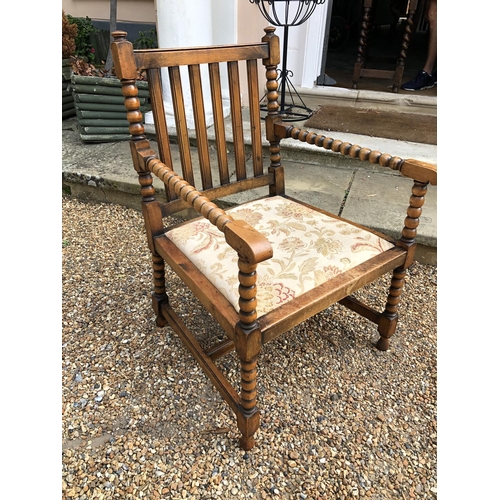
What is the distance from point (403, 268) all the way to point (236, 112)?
0.84 metres

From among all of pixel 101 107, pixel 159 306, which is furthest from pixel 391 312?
pixel 101 107

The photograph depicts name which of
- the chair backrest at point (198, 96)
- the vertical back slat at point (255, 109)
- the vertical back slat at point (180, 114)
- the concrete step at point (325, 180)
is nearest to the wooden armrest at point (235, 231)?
the chair backrest at point (198, 96)

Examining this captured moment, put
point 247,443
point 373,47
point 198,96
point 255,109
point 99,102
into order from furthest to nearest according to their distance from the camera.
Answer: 1. point 373,47
2. point 99,102
3. point 255,109
4. point 198,96
5. point 247,443

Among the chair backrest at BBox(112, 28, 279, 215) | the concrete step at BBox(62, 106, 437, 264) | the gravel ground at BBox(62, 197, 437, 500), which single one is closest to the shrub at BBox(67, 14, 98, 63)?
the concrete step at BBox(62, 106, 437, 264)

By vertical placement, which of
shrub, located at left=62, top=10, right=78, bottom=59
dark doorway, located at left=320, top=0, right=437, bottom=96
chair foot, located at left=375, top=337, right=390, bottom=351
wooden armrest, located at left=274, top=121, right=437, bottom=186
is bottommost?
chair foot, located at left=375, top=337, right=390, bottom=351

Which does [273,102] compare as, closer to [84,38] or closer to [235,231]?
[235,231]

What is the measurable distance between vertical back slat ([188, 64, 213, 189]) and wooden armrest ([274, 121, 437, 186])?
302mm

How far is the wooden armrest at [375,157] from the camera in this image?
1214 millimetres

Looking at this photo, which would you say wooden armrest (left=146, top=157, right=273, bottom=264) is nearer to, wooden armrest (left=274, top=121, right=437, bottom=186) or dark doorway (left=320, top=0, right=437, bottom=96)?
wooden armrest (left=274, top=121, right=437, bottom=186)

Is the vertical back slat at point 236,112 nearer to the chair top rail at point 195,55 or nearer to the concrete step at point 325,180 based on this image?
the chair top rail at point 195,55

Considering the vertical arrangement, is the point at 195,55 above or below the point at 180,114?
above

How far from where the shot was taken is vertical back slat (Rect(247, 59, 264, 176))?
1.46 meters

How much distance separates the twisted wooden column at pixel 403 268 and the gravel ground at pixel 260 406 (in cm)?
12

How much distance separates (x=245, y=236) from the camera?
84 cm
